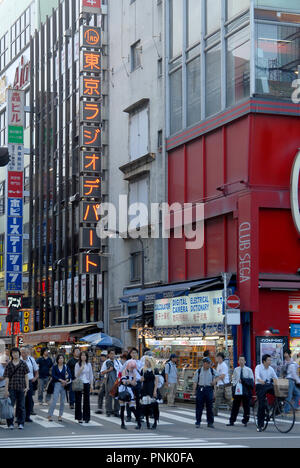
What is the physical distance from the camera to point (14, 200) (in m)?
53.8

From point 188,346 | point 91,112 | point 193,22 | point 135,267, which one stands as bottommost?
point 188,346

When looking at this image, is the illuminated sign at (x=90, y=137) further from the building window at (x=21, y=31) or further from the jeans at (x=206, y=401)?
the building window at (x=21, y=31)

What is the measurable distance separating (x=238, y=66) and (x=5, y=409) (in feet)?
54.5

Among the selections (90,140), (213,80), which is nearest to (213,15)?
(213,80)

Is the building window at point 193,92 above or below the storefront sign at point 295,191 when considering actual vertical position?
above

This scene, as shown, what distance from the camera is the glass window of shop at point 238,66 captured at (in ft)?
108

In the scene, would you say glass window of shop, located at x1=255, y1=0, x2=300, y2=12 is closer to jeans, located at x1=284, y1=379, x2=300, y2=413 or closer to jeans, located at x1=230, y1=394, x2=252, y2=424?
jeans, located at x1=284, y1=379, x2=300, y2=413

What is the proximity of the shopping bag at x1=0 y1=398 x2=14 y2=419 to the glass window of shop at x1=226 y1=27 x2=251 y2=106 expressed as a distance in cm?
1531

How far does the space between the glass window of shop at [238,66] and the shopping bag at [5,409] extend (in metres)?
15.3

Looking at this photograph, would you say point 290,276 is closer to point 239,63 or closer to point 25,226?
point 239,63

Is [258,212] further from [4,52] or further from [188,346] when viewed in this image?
Result: [4,52]

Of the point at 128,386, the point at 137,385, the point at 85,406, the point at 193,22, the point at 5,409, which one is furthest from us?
the point at 193,22

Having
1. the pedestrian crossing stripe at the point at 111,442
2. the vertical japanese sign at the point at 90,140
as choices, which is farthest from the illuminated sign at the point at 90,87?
the pedestrian crossing stripe at the point at 111,442
